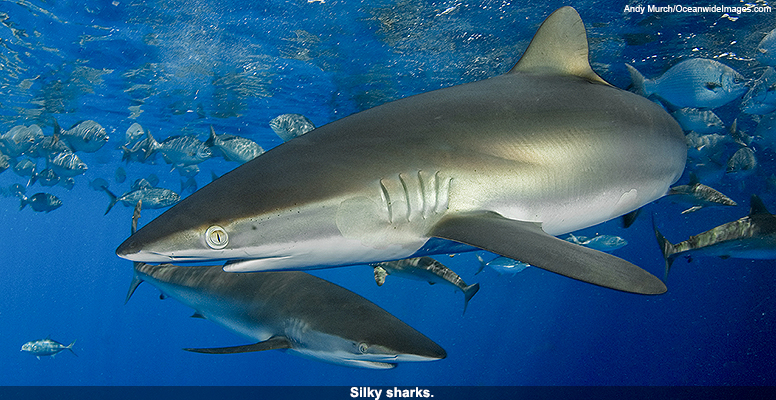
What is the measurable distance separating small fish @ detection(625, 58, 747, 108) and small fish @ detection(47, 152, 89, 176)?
10861 millimetres

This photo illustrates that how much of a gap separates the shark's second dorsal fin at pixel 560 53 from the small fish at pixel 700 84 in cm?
429

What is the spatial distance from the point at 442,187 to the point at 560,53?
1598 mm

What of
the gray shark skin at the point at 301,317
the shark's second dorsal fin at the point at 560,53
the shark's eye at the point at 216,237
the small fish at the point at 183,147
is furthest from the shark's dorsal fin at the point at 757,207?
the small fish at the point at 183,147

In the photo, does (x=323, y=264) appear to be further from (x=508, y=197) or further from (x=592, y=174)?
(x=592, y=174)

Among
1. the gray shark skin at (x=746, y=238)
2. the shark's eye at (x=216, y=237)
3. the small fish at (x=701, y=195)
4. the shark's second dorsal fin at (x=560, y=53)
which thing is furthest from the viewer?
the small fish at (x=701, y=195)

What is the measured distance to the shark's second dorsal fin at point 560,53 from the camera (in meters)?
2.75

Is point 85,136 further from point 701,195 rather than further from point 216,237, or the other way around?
point 701,195

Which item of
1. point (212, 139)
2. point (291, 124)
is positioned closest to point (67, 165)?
point (212, 139)

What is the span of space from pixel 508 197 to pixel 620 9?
348 inches

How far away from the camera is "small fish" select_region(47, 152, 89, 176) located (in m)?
9.09

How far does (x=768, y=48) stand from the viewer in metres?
6.61

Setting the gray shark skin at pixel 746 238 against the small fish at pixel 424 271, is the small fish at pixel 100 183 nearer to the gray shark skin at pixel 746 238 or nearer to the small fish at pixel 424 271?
the small fish at pixel 424 271

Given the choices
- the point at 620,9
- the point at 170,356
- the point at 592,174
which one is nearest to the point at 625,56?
the point at 620,9

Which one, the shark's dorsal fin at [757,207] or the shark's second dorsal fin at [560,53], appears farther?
the shark's dorsal fin at [757,207]
